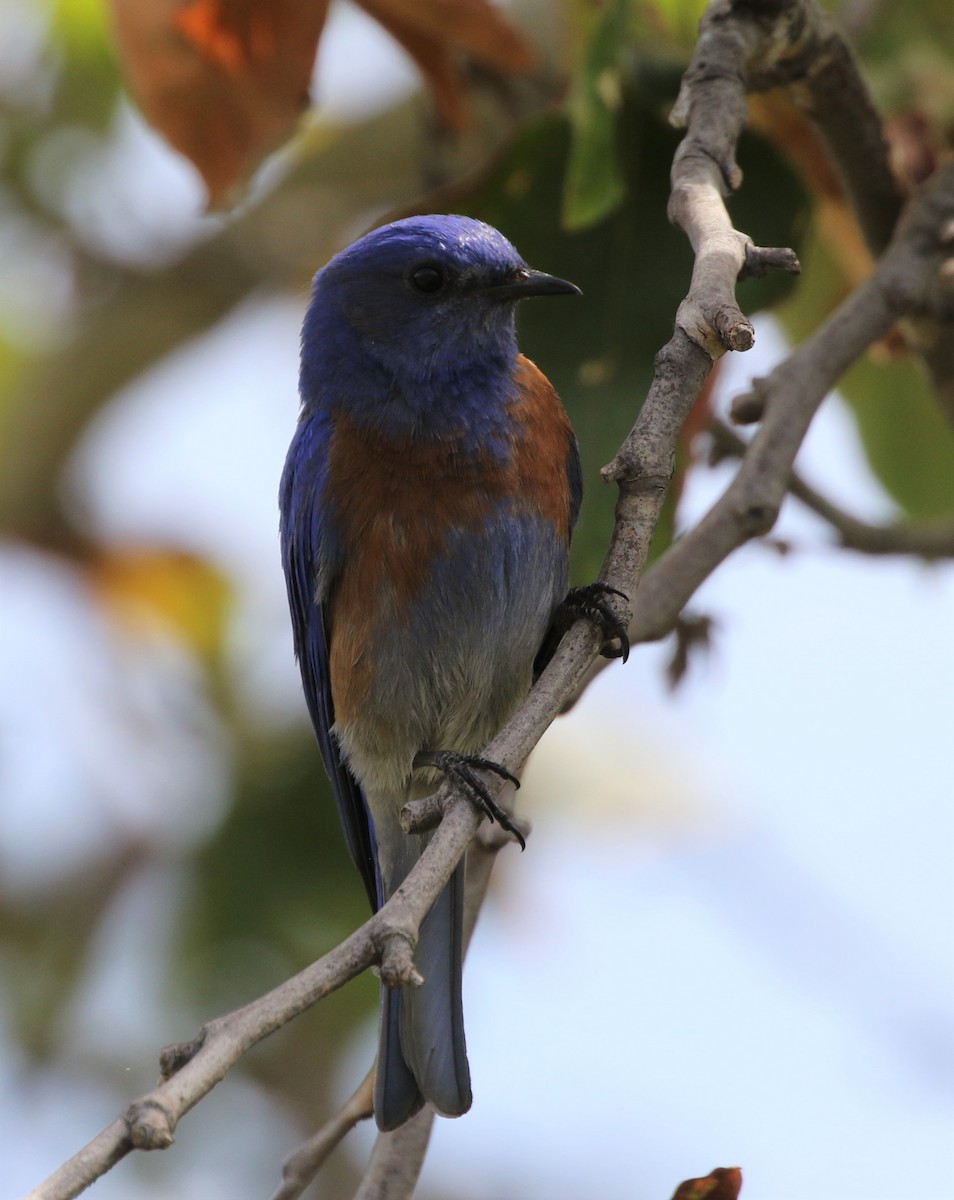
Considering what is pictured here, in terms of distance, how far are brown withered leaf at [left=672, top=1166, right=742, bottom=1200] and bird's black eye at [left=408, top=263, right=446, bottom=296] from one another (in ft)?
8.38

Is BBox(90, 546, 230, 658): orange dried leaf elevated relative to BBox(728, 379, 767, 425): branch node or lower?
elevated

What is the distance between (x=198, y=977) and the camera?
5.58 meters

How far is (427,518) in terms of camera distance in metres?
3.87

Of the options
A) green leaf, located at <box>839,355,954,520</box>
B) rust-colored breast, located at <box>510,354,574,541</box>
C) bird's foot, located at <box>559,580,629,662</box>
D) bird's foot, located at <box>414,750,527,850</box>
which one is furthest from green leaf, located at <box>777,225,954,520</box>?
bird's foot, located at <box>414,750,527,850</box>

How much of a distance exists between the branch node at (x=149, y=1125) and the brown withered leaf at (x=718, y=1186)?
87 cm

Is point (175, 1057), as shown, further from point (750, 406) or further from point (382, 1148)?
point (750, 406)

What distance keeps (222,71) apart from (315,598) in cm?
139

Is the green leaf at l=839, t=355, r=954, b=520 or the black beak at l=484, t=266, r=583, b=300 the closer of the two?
the black beak at l=484, t=266, r=583, b=300

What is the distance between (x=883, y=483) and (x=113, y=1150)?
3562mm

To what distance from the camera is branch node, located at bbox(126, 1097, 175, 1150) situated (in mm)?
1709

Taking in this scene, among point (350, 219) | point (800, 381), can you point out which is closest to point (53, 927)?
point (350, 219)

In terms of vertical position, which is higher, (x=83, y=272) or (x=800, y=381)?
(x=83, y=272)

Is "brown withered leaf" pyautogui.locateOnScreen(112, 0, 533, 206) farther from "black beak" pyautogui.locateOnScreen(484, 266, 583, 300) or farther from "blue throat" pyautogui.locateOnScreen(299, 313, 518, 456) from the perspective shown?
"black beak" pyautogui.locateOnScreen(484, 266, 583, 300)

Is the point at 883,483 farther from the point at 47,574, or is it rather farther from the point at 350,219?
the point at 47,574
